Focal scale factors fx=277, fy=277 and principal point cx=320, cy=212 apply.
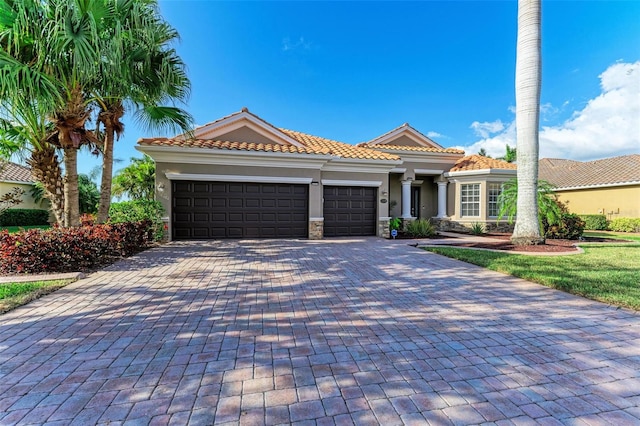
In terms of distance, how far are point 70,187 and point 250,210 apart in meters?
6.02

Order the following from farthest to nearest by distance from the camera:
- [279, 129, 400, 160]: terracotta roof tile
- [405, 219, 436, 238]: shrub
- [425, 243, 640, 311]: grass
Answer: [405, 219, 436, 238]: shrub, [279, 129, 400, 160]: terracotta roof tile, [425, 243, 640, 311]: grass

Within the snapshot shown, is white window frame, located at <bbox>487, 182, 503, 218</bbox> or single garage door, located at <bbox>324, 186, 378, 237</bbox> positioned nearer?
single garage door, located at <bbox>324, 186, 378, 237</bbox>

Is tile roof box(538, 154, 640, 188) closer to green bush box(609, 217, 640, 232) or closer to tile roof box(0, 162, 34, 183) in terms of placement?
green bush box(609, 217, 640, 232)

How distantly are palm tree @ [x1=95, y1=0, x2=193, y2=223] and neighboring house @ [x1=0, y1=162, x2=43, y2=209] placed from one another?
15805 mm

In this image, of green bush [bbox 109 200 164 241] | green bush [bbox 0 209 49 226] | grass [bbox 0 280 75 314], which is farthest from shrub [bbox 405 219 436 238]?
green bush [bbox 0 209 49 226]

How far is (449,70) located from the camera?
17.3 meters

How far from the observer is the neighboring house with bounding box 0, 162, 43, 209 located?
18.7 m

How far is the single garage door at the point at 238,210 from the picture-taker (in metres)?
11.8

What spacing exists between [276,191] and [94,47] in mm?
7487

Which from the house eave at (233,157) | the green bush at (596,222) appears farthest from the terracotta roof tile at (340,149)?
the green bush at (596,222)

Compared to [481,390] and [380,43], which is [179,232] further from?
[380,43]

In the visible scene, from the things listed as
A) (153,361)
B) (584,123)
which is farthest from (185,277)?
(584,123)

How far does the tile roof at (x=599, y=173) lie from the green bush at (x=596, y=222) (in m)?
2.83

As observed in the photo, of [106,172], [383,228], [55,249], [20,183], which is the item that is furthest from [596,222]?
[20,183]
